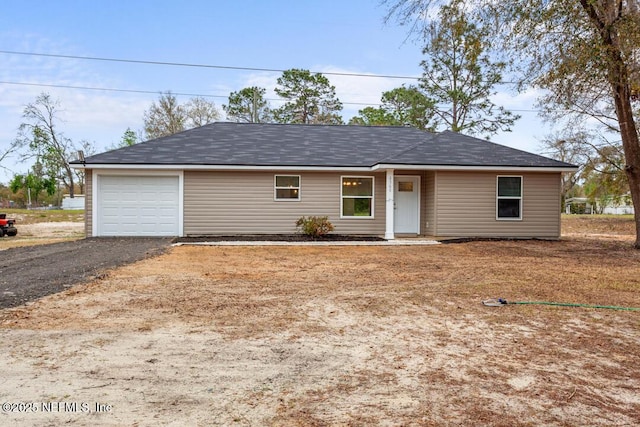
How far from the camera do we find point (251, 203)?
14.6m

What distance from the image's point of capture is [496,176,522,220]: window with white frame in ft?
47.3

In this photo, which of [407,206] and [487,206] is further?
[407,206]

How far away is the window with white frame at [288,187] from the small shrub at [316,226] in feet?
3.11

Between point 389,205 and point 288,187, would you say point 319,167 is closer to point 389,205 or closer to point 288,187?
point 288,187

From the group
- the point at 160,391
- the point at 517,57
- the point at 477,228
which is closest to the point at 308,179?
the point at 477,228

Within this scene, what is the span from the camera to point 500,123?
3000 centimetres

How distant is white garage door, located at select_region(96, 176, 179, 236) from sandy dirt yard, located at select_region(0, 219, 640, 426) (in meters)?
7.80

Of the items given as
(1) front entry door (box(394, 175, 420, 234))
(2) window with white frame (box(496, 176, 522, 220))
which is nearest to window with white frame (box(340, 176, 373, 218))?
(1) front entry door (box(394, 175, 420, 234))

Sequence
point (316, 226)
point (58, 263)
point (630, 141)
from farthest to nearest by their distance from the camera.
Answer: point (316, 226) < point (630, 141) < point (58, 263)

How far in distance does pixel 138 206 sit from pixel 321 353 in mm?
12375

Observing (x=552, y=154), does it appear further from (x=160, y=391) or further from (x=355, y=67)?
(x=160, y=391)

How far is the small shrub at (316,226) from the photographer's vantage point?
1401cm

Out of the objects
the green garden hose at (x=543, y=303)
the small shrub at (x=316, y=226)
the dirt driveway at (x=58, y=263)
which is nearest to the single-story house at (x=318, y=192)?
the small shrub at (x=316, y=226)

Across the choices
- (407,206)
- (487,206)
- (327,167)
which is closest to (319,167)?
(327,167)
